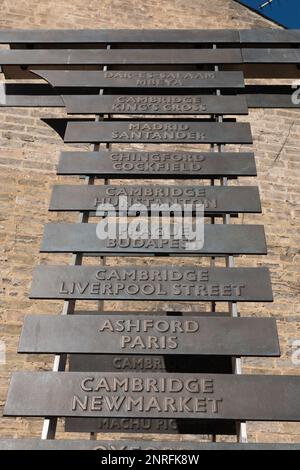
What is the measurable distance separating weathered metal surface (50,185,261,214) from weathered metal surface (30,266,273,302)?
459 mm

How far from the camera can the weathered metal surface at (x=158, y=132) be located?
11.0 feet

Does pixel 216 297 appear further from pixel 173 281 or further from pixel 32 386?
pixel 32 386

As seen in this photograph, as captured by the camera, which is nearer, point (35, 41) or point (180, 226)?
point (180, 226)

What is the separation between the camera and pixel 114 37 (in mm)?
3857

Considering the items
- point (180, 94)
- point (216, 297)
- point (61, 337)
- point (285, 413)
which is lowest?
point (285, 413)

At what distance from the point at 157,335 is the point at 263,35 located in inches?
106

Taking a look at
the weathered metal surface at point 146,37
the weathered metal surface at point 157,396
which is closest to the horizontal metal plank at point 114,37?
the weathered metal surface at point 146,37

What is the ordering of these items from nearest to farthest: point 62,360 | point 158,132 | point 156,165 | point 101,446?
point 101,446
point 62,360
point 156,165
point 158,132

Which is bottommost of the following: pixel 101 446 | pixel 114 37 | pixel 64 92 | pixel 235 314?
pixel 101 446

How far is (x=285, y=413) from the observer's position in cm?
221

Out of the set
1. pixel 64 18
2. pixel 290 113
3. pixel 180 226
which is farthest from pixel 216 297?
pixel 64 18

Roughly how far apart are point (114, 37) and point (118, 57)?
18 centimetres

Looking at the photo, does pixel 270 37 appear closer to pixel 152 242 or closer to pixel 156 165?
pixel 156 165

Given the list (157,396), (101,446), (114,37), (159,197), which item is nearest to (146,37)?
(114,37)
